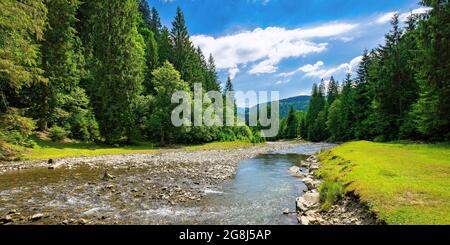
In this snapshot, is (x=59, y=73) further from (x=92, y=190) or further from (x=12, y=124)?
(x=92, y=190)

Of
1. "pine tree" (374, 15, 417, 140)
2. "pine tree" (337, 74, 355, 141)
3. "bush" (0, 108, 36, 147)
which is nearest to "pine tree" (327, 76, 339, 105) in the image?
"pine tree" (337, 74, 355, 141)

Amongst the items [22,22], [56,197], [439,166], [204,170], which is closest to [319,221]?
[439,166]

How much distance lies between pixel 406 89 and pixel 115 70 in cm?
4397

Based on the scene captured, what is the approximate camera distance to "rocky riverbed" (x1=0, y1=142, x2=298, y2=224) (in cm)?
1210

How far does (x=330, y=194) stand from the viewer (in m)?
13.8

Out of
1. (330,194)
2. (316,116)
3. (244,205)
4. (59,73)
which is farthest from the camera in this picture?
(316,116)

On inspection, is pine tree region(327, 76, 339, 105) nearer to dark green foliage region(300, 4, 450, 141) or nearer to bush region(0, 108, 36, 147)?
dark green foliage region(300, 4, 450, 141)

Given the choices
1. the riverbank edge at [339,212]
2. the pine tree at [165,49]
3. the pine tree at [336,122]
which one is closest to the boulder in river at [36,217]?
the riverbank edge at [339,212]

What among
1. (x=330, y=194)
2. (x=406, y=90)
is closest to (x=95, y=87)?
(x=330, y=194)

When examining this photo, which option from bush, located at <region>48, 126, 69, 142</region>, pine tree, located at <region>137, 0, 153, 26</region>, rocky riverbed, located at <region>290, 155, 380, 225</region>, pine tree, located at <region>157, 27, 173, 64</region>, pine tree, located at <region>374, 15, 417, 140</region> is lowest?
rocky riverbed, located at <region>290, 155, 380, 225</region>

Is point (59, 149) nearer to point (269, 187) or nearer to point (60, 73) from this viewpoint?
point (60, 73)

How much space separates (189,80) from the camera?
7112cm

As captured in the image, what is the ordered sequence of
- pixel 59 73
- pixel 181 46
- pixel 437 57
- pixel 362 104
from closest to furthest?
pixel 437 57
pixel 59 73
pixel 362 104
pixel 181 46

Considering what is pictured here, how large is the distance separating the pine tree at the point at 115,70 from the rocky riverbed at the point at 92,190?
796 inches
